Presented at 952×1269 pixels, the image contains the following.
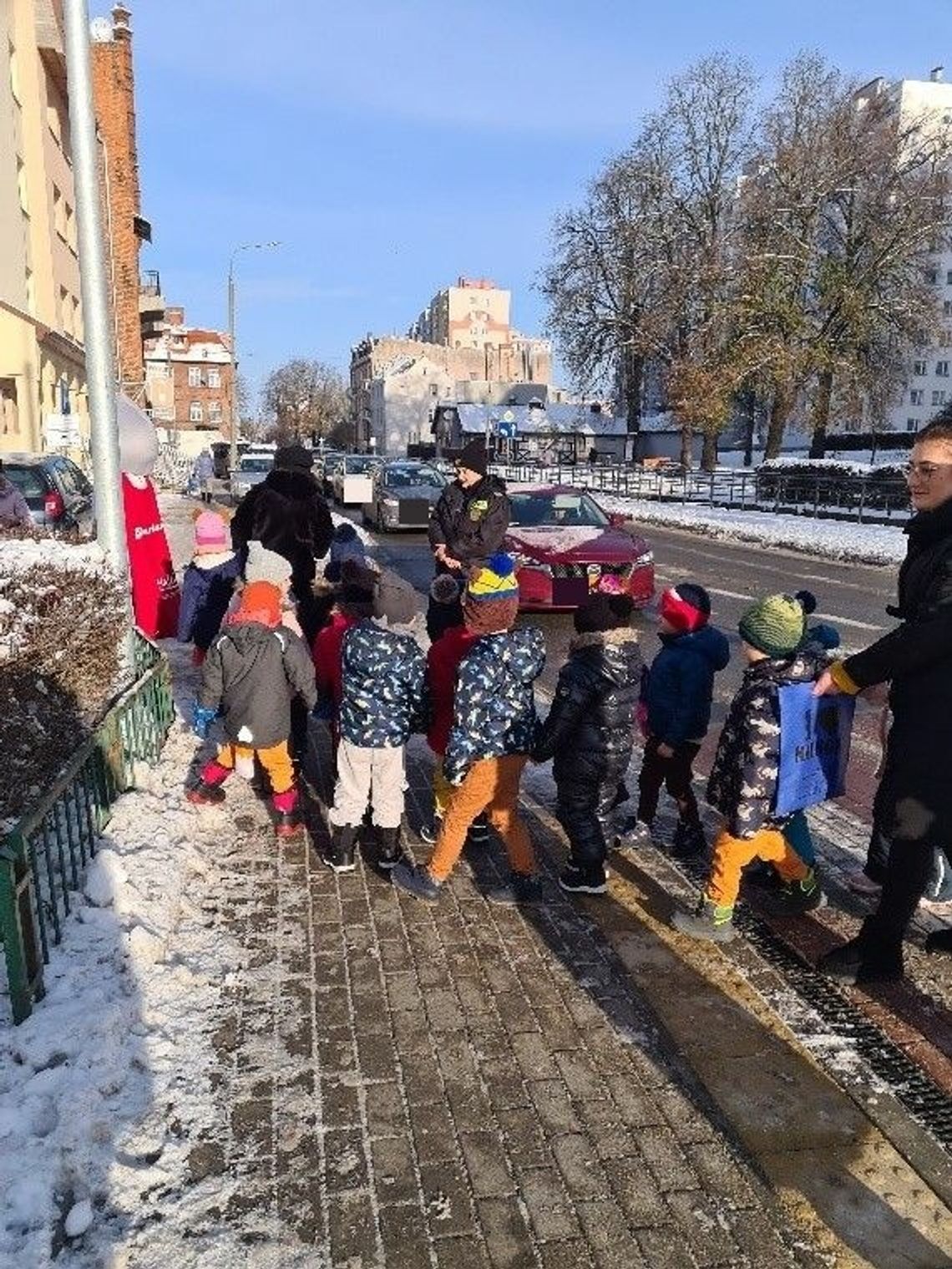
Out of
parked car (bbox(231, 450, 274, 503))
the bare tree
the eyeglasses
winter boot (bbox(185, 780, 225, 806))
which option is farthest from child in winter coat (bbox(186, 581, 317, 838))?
the bare tree

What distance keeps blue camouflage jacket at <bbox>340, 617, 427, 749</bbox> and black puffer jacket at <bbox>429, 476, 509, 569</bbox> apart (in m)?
2.25

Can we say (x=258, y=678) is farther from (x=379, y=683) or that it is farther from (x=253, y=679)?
(x=379, y=683)

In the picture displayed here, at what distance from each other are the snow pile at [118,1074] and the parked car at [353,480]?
21.2 m

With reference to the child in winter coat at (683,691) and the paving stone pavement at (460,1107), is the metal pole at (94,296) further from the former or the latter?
the child in winter coat at (683,691)

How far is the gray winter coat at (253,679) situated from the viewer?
484 centimetres

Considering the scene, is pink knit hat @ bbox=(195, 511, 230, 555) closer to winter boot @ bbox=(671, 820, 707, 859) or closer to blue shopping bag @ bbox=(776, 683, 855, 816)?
winter boot @ bbox=(671, 820, 707, 859)

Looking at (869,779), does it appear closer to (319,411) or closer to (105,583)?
(105,583)

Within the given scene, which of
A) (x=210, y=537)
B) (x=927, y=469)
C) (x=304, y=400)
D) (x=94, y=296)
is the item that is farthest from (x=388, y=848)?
(x=304, y=400)

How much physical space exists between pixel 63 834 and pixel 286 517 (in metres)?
2.78

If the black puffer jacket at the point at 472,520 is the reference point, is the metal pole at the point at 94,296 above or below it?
above

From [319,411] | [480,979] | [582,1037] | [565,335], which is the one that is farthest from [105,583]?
[319,411]

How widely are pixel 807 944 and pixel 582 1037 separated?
1193 mm

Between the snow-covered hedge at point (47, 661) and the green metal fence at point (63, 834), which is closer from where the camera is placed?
the green metal fence at point (63, 834)

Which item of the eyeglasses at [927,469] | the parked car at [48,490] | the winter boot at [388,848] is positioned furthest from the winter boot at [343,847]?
the parked car at [48,490]
